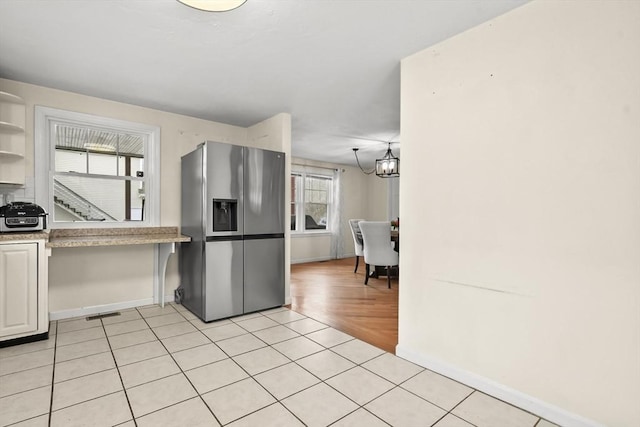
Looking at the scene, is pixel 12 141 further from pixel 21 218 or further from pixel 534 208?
pixel 534 208

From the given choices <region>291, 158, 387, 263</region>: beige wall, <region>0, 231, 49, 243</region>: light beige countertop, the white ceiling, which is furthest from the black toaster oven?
<region>291, 158, 387, 263</region>: beige wall

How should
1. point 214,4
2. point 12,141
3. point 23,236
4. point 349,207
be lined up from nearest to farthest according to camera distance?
point 214,4, point 23,236, point 12,141, point 349,207

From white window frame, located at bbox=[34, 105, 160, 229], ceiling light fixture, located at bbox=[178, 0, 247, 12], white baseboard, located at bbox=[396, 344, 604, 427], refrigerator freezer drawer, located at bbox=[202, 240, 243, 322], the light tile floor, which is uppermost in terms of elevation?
ceiling light fixture, located at bbox=[178, 0, 247, 12]

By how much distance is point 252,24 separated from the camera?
2049mm

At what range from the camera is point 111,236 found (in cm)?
341

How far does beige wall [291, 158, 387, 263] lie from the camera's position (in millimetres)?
7090

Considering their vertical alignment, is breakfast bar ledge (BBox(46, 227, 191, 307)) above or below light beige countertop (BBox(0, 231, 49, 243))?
below

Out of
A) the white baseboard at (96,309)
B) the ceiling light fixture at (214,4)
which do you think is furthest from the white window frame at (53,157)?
the ceiling light fixture at (214,4)

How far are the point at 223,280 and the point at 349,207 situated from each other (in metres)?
5.03

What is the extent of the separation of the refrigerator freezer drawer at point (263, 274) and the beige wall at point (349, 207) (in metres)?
3.17

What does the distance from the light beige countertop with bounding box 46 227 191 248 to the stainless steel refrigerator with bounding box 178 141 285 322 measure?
27 cm

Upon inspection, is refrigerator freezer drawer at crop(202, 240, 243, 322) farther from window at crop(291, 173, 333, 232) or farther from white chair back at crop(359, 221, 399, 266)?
window at crop(291, 173, 333, 232)

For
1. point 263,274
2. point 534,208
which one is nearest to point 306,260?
point 263,274

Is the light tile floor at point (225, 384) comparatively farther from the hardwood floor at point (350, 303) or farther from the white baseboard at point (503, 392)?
the hardwood floor at point (350, 303)
